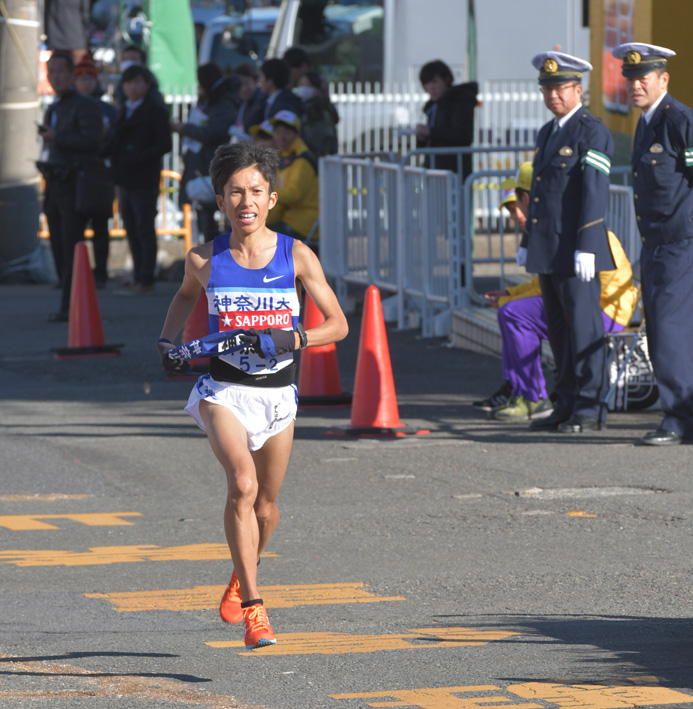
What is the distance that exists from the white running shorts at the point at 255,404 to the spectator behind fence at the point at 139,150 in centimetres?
1134

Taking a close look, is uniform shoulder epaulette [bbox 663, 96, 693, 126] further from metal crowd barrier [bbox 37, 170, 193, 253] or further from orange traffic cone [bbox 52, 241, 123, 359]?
metal crowd barrier [bbox 37, 170, 193, 253]

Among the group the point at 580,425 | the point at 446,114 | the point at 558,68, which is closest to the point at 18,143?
the point at 446,114

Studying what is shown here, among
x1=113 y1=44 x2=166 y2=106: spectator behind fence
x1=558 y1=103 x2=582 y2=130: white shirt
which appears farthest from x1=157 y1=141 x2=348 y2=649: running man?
x1=113 y1=44 x2=166 y2=106: spectator behind fence

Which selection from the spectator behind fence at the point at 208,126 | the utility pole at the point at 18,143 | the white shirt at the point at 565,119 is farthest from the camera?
the utility pole at the point at 18,143

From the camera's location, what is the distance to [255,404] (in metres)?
5.42

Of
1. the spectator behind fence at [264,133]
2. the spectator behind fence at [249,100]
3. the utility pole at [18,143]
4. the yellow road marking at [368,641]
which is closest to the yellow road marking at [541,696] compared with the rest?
the yellow road marking at [368,641]

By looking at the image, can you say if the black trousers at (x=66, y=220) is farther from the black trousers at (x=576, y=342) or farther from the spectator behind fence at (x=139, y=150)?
the black trousers at (x=576, y=342)

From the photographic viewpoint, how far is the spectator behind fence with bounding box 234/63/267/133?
676 inches

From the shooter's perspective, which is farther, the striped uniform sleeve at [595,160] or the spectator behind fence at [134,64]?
the spectator behind fence at [134,64]

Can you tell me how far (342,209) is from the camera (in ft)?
51.1

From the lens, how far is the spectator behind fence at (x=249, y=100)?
56.3 ft

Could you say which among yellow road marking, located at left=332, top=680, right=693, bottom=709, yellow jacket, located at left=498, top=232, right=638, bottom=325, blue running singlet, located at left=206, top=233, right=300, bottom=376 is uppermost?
blue running singlet, located at left=206, top=233, right=300, bottom=376

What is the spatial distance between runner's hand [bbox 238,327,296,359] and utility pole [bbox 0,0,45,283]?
47.1ft

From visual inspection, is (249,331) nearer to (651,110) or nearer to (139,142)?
(651,110)
